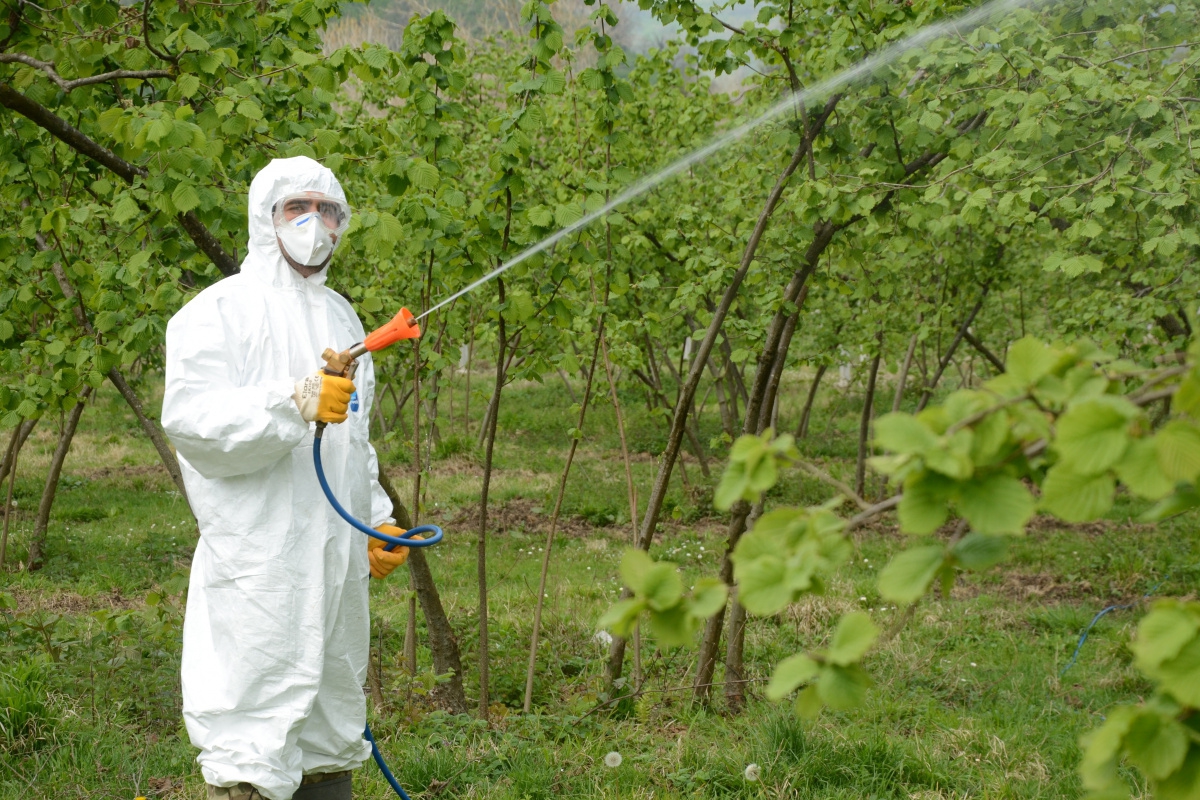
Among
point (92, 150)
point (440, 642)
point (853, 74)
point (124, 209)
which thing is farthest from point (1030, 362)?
point (440, 642)

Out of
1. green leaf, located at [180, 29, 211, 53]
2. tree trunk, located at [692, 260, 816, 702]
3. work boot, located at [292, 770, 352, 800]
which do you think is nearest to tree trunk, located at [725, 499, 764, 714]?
tree trunk, located at [692, 260, 816, 702]

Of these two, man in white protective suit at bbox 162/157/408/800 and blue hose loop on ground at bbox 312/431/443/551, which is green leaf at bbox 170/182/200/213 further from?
blue hose loop on ground at bbox 312/431/443/551

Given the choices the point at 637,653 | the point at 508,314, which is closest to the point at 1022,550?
the point at 637,653

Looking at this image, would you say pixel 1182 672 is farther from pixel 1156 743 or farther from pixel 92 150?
pixel 92 150

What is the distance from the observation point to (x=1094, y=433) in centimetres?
83

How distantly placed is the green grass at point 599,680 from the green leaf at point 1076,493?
2878 millimetres

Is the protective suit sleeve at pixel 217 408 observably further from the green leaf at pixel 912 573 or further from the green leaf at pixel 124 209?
the green leaf at pixel 912 573

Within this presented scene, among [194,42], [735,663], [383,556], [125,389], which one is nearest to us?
[383,556]

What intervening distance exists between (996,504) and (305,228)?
7.69 feet

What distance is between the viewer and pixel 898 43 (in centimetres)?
424

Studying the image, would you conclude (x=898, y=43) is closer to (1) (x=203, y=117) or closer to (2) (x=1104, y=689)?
(1) (x=203, y=117)

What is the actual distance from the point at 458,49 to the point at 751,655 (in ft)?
10.5

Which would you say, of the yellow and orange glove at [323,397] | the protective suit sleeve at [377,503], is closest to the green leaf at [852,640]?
the yellow and orange glove at [323,397]

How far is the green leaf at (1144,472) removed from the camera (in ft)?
2.69
